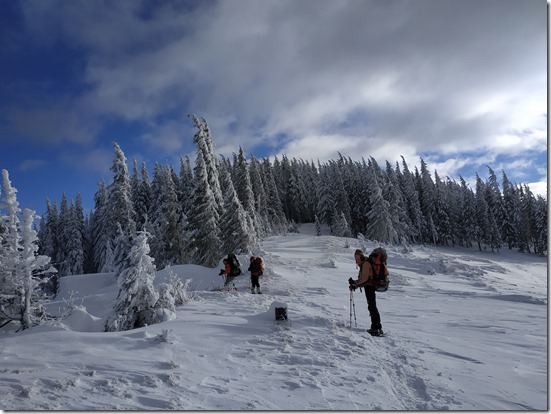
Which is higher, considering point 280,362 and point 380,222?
point 380,222

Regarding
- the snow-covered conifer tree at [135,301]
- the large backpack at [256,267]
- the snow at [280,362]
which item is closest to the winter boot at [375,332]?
the snow at [280,362]

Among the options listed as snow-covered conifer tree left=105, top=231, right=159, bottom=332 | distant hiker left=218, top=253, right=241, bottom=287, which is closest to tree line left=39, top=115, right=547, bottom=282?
distant hiker left=218, top=253, right=241, bottom=287

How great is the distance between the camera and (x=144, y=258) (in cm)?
1077

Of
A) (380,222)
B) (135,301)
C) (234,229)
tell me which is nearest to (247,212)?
(234,229)

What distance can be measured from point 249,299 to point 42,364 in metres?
7.60

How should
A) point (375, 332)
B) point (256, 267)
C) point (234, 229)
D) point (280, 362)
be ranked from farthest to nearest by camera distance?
point (234, 229)
point (256, 267)
point (375, 332)
point (280, 362)

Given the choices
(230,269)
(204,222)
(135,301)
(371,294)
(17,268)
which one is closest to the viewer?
(371,294)

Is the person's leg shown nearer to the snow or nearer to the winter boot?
the winter boot

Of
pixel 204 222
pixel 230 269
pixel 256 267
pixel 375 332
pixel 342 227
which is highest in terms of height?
pixel 204 222

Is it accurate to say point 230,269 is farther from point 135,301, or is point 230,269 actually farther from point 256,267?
point 135,301

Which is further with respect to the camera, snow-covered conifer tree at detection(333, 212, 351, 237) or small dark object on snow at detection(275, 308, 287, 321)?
snow-covered conifer tree at detection(333, 212, 351, 237)

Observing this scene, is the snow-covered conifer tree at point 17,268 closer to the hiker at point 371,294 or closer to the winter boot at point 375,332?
the hiker at point 371,294

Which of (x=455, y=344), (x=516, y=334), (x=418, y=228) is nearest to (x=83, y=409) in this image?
(x=455, y=344)

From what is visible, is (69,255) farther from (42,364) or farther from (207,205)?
(42,364)
